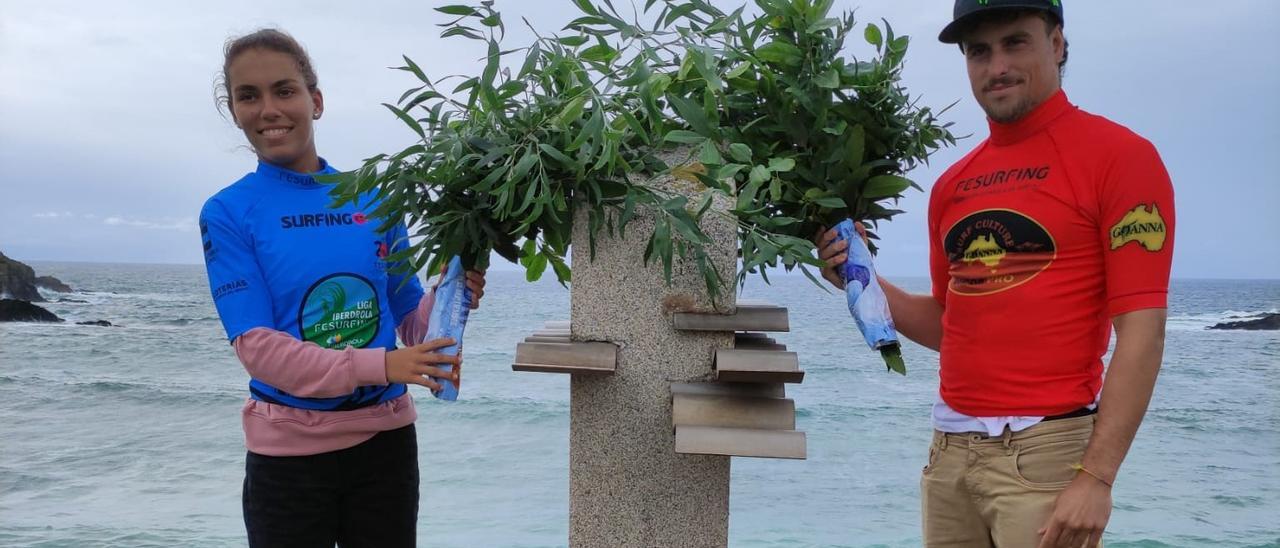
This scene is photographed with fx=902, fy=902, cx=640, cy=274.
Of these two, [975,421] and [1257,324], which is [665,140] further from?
[1257,324]

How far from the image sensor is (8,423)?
45.2 feet

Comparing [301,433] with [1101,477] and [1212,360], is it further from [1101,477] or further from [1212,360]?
[1212,360]

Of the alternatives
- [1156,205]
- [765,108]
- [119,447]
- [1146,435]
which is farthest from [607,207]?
[1146,435]

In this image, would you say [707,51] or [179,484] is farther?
[179,484]

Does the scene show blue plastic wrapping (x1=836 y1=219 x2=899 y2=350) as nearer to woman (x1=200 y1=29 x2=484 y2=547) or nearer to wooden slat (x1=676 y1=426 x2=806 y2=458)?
wooden slat (x1=676 y1=426 x2=806 y2=458)

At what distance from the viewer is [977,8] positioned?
203 cm

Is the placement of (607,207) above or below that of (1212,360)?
above

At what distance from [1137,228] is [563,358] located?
1395mm

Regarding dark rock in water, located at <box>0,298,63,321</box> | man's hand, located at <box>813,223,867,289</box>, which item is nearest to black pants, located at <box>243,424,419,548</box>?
man's hand, located at <box>813,223,867,289</box>

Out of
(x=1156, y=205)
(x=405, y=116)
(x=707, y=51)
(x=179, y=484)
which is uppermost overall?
(x=707, y=51)

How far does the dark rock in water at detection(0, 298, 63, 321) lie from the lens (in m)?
24.4

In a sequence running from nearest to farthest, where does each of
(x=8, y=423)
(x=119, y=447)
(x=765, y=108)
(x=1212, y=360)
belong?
(x=765, y=108), (x=119, y=447), (x=8, y=423), (x=1212, y=360)

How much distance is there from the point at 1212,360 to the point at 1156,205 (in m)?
23.2

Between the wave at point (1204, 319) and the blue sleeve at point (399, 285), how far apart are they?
29.5 m
